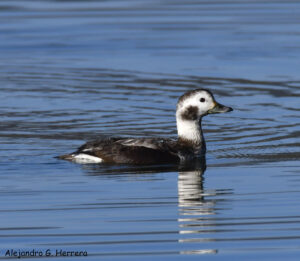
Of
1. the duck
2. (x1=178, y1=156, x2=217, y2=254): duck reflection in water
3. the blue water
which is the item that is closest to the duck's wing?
the duck

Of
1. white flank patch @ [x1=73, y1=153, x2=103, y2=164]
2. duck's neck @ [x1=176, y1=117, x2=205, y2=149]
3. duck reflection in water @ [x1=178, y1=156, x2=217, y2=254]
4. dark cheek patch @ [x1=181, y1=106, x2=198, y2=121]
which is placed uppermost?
dark cheek patch @ [x1=181, y1=106, x2=198, y2=121]

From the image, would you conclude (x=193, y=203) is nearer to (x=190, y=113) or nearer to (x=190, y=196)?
(x=190, y=196)

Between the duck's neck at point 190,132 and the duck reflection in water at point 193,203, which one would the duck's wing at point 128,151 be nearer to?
the duck reflection in water at point 193,203

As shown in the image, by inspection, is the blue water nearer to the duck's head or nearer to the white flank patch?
the white flank patch

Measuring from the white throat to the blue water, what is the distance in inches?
15.9

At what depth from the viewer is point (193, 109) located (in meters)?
14.7

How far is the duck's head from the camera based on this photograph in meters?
14.7

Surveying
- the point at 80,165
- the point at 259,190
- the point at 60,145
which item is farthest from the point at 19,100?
the point at 259,190

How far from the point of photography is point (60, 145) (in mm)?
15430

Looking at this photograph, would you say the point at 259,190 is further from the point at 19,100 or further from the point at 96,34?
the point at 96,34

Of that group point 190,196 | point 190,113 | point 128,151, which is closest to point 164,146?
point 128,151

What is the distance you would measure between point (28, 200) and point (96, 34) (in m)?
17.6

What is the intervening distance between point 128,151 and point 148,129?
275cm

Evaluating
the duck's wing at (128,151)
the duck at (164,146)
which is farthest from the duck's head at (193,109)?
the duck's wing at (128,151)
